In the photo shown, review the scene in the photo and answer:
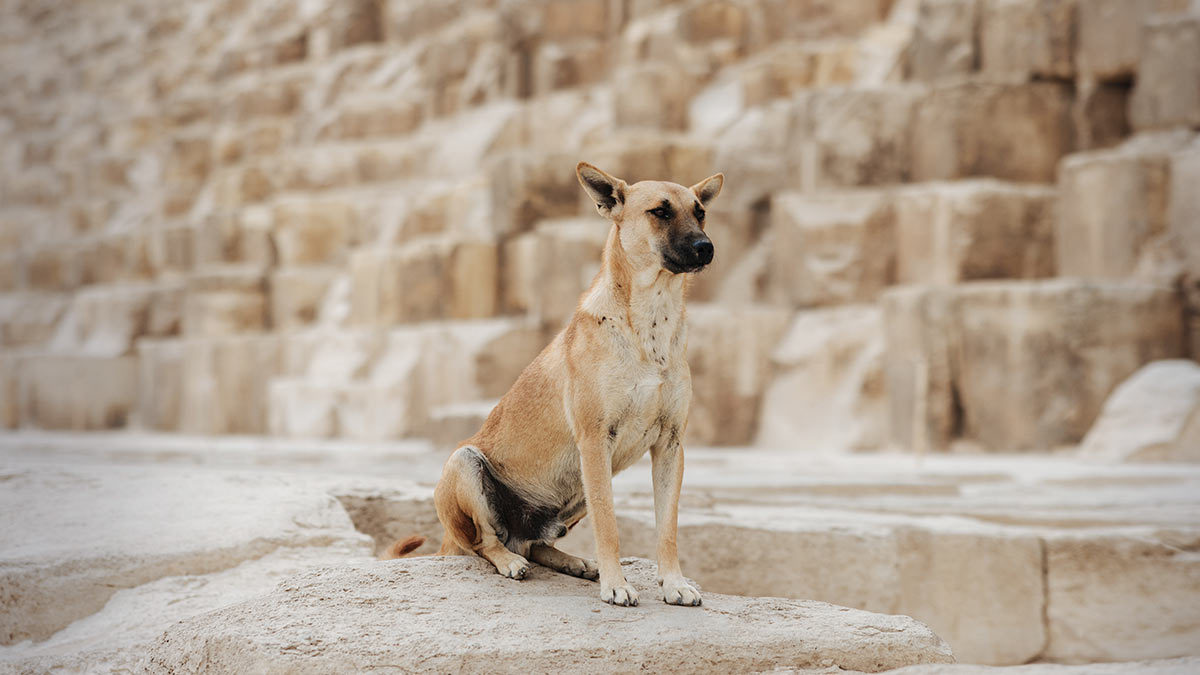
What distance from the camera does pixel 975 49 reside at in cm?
1244

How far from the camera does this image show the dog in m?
3.78

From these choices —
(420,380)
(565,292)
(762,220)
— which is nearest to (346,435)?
(420,380)

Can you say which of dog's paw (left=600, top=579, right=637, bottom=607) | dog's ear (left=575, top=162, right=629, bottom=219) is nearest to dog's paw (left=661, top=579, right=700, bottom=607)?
dog's paw (left=600, top=579, right=637, bottom=607)

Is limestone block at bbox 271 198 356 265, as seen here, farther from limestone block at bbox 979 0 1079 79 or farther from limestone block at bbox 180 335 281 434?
limestone block at bbox 979 0 1079 79

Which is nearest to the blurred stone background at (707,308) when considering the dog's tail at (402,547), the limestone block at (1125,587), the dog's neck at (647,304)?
the limestone block at (1125,587)

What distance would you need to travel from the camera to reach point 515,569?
4.03 meters

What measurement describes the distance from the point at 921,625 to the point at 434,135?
1718 centimetres

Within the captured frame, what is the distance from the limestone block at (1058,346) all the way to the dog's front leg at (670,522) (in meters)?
6.98

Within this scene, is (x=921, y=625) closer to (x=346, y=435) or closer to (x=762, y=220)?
(x=762, y=220)

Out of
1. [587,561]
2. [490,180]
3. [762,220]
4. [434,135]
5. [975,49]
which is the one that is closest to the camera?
[587,561]

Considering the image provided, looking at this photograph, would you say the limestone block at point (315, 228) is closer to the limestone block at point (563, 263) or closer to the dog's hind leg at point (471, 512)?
the limestone block at point (563, 263)

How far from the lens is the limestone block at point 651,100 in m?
16.0

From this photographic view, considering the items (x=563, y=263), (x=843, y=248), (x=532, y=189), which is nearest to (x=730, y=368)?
(x=843, y=248)

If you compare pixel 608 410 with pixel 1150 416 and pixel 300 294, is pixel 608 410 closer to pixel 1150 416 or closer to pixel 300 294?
pixel 1150 416
